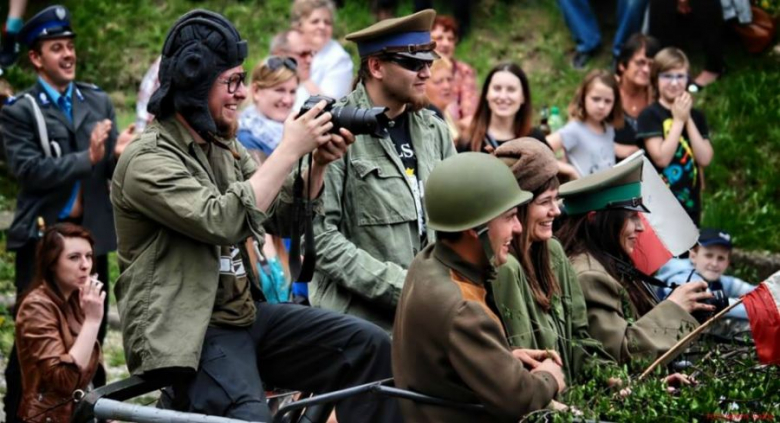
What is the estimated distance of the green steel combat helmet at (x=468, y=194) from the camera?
4605 millimetres

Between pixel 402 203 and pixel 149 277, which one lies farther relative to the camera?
pixel 402 203

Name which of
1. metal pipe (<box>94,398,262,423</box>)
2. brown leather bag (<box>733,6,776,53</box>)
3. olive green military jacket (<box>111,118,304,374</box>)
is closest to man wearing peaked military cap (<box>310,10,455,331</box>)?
olive green military jacket (<box>111,118,304,374</box>)

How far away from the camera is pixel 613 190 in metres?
5.93

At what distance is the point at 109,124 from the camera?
8141 mm

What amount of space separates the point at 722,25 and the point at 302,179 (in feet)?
24.0

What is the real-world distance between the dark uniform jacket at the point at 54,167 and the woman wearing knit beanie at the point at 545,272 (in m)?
3.51

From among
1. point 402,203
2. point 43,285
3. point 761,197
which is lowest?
point 761,197

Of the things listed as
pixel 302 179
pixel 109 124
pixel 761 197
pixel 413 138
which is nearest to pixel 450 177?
pixel 302 179

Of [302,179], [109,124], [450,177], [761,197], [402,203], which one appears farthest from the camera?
[761,197]

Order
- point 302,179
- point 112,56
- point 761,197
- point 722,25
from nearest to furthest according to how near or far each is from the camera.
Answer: point 302,179
point 761,197
point 722,25
point 112,56

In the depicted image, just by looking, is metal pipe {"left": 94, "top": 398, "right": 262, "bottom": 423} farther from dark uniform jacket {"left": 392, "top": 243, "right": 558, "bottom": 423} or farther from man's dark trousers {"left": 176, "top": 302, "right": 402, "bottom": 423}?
dark uniform jacket {"left": 392, "top": 243, "right": 558, "bottom": 423}

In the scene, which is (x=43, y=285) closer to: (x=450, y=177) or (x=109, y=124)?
(x=109, y=124)

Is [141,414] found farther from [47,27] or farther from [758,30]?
[758,30]

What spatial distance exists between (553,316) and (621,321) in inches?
15.8
